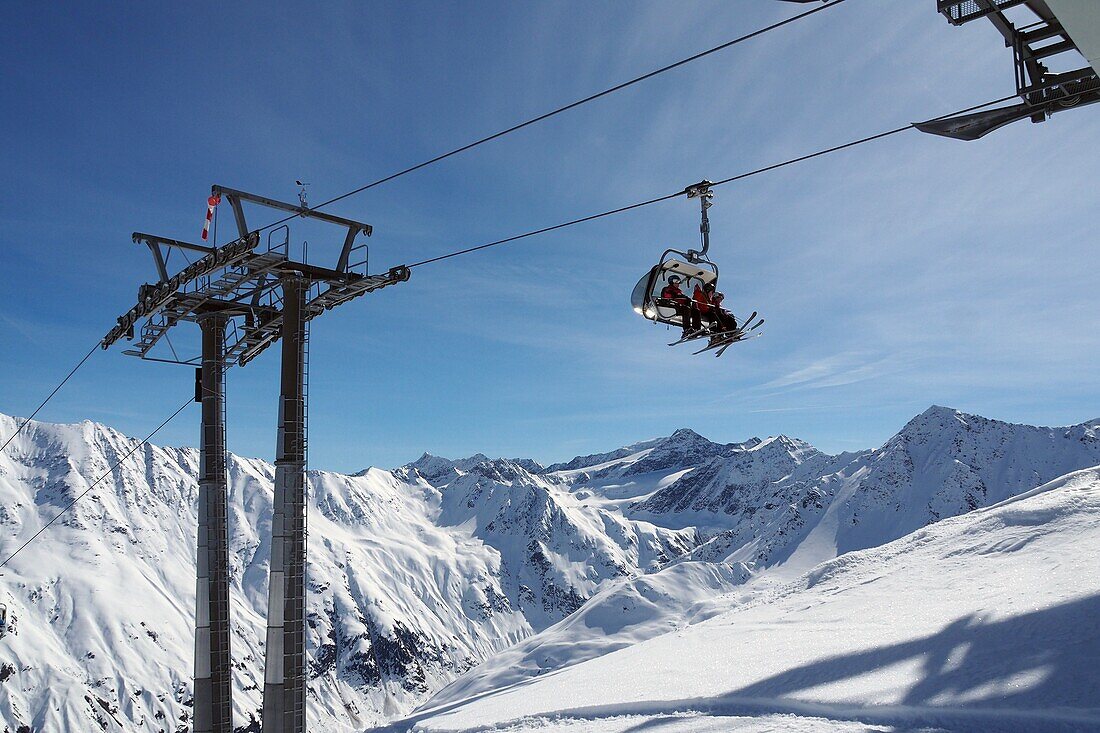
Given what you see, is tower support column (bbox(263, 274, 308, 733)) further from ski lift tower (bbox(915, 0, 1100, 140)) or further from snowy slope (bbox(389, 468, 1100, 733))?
ski lift tower (bbox(915, 0, 1100, 140))

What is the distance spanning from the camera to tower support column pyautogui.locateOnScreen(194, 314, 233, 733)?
16.9m

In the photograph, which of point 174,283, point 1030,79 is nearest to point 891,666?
point 1030,79

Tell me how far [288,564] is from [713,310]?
9.49 m

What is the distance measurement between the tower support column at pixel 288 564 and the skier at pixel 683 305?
7.33 metres

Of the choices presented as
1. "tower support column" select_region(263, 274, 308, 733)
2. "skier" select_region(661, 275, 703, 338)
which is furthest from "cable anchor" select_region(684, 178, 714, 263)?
"tower support column" select_region(263, 274, 308, 733)

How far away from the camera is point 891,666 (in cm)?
1628

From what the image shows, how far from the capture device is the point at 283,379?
552 inches

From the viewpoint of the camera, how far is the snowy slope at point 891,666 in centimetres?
1316

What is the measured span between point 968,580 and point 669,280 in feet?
68.1

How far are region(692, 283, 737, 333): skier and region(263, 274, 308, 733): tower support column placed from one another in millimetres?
8005

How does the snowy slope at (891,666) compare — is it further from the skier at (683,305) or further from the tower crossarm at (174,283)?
the tower crossarm at (174,283)

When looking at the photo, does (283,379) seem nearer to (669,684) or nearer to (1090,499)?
(669,684)

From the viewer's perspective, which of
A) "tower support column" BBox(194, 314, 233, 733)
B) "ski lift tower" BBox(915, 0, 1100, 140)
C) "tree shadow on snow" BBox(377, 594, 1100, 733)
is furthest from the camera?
"tower support column" BBox(194, 314, 233, 733)

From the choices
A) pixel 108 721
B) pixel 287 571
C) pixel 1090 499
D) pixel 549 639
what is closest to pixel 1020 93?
pixel 287 571
